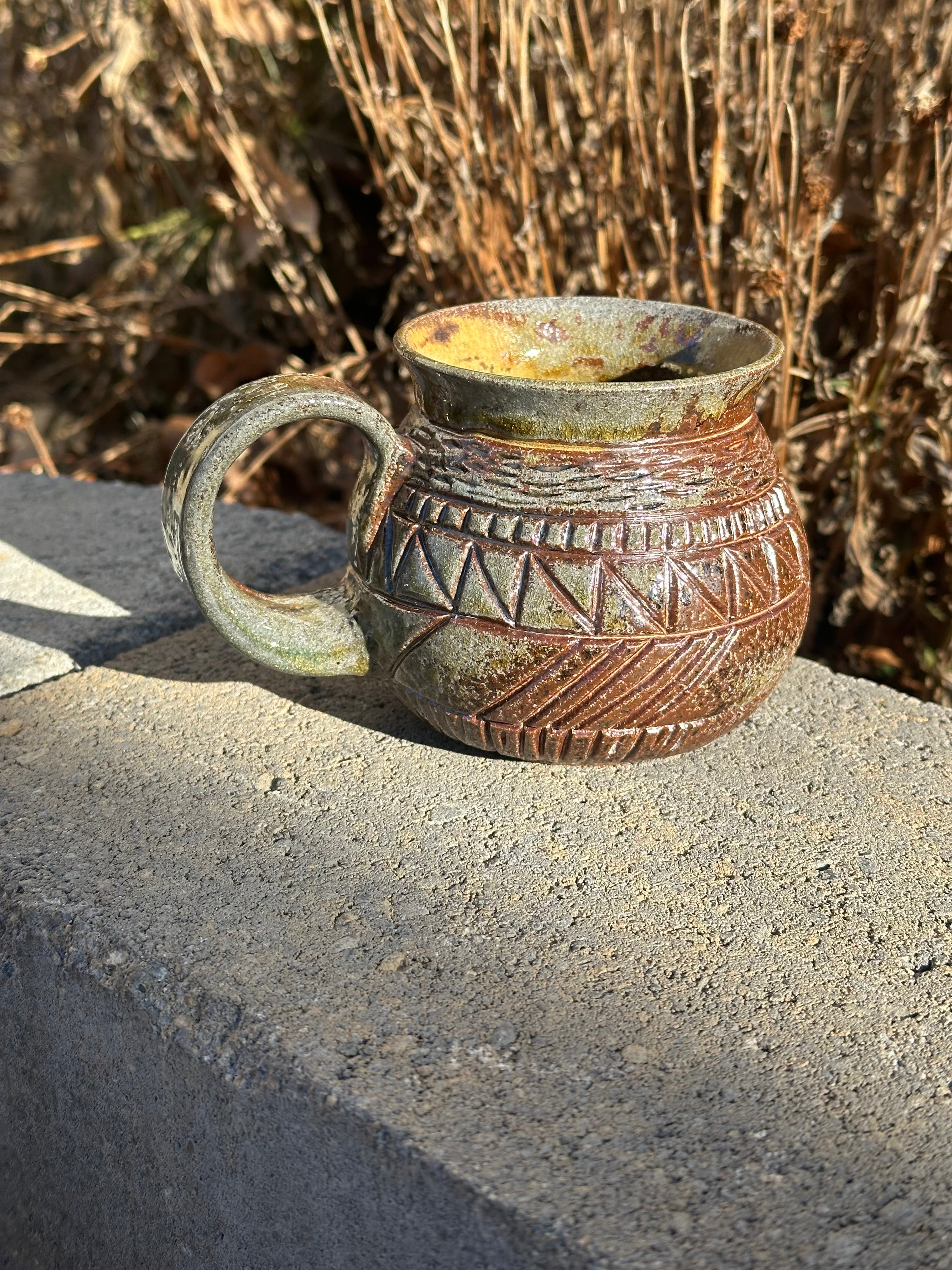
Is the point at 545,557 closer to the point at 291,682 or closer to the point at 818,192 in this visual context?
the point at 291,682

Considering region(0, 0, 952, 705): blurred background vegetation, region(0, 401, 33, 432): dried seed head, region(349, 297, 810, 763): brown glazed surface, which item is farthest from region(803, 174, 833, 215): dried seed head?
region(0, 401, 33, 432): dried seed head

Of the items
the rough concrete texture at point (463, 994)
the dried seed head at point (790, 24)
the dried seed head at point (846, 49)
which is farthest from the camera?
the dried seed head at point (846, 49)


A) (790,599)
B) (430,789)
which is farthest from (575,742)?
(790,599)

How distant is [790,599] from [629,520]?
0.24 metres

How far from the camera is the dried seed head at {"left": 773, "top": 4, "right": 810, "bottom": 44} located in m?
1.71

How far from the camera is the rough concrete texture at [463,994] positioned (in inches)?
40.9

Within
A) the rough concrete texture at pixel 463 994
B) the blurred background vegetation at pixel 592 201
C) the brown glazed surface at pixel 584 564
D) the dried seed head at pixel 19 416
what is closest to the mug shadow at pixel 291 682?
the rough concrete texture at pixel 463 994

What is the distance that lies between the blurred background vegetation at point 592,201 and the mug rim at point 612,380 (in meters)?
0.32

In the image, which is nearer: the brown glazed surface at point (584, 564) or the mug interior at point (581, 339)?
the brown glazed surface at point (584, 564)

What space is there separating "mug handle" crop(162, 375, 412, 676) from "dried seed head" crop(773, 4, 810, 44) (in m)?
0.78

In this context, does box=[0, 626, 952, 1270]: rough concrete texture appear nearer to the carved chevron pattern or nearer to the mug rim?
the carved chevron pattern

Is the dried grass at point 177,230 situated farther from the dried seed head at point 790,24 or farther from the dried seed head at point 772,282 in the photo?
the dried seed head at point 790,24

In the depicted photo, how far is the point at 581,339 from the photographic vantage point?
1675 millimetres

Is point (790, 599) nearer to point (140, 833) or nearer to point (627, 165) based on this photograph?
point (140, 833)
